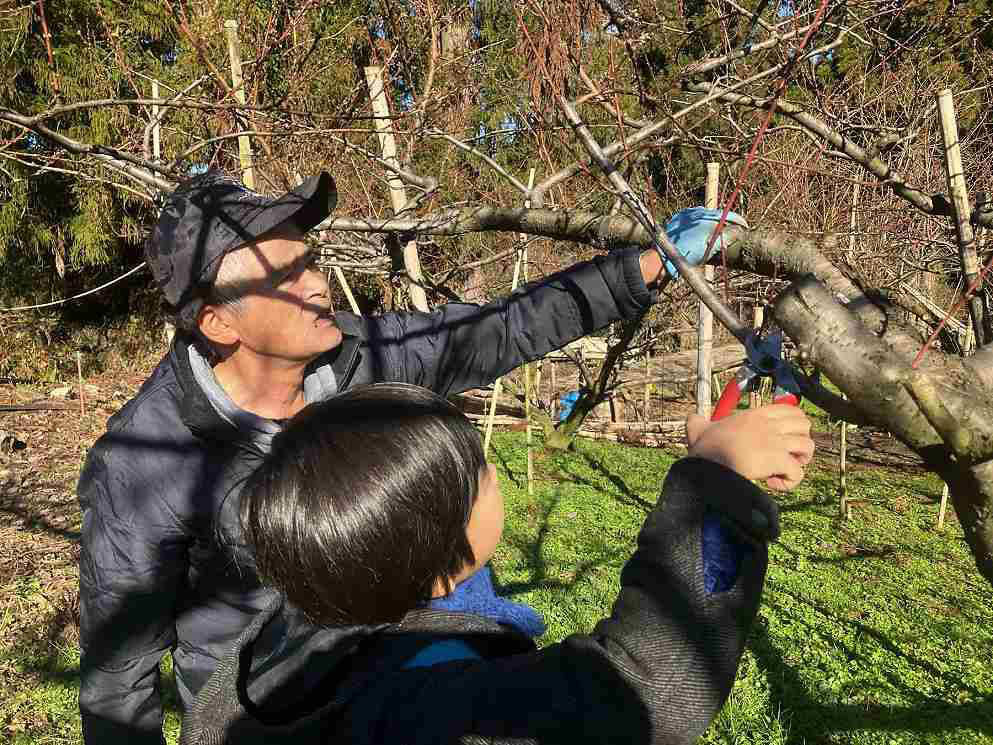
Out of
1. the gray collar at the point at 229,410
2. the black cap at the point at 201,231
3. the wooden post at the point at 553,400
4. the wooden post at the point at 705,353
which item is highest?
the black cap at the point at 201,231

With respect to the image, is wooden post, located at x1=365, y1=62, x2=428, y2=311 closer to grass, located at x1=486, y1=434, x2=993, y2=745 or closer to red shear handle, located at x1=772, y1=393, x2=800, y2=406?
grass, located at x1=486, y1=434, x2=993, y2=745

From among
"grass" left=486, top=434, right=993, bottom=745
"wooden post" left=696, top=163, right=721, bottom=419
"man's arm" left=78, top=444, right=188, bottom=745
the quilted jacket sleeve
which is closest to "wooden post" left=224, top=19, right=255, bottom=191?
"man's arm" left=78, top=444, right=188, bottom=745

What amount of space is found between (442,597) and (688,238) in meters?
1.03

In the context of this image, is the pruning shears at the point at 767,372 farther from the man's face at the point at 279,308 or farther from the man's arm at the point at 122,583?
the man's arm at the point at 122,583

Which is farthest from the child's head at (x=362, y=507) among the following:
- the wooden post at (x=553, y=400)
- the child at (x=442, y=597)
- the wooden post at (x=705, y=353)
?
the wooden post at (x=553, y=400)

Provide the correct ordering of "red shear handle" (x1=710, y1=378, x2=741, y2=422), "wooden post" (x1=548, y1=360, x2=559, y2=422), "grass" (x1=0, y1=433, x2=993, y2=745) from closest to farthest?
1. "red shear handle" (x1=710, y1=378, x2=741, y2=422)
2. "grass" (x1=0, y1=433, x2=993, y2=745)
3. "wooden post" (x1=548, y1=360, x2=559, y2=422)

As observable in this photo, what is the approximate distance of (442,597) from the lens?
960 millimetres

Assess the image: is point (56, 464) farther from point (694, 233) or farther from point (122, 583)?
point (694, 233)

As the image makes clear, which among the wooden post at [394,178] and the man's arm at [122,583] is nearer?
the man's arm at [122,583]

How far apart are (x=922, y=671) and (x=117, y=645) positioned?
3.81 meters

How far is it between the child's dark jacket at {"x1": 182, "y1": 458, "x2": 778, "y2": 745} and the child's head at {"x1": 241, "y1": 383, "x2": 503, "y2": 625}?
5 centimetres

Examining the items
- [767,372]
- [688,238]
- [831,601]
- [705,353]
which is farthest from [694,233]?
[831,601]

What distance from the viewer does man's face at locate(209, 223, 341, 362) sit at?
59.7 inches

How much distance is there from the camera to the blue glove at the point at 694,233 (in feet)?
5.15
